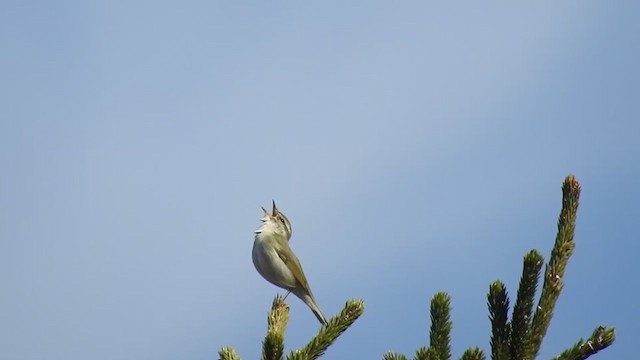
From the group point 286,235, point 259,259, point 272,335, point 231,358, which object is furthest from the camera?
point 286,235

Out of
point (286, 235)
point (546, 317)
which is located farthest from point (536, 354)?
point (286, 235)

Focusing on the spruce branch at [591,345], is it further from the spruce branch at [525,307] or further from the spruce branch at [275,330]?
the spruce branch at [275,330]

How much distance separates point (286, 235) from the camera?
43.7ft

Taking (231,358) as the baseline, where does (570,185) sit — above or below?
above

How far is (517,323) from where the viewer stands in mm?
4723

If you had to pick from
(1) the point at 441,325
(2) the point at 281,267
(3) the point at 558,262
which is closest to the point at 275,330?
(1) the point at 441,325

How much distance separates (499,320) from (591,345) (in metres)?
0.47

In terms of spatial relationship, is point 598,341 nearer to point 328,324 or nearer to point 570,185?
point 570,185

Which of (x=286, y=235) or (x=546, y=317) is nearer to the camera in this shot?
(x=546, y=317)

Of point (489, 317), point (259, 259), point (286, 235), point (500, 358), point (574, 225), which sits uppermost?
point (286, 235)

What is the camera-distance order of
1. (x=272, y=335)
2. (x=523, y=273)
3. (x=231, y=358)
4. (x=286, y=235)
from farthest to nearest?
(x=286, y=235)
(x=523, y=273)
(x=231, y=358)
(x=272, y=335)

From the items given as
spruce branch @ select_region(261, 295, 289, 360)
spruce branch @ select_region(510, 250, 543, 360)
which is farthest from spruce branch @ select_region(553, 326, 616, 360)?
spruce branch @ select_region(261, 295, 289, 360)

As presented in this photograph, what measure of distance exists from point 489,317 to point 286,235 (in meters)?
8.57

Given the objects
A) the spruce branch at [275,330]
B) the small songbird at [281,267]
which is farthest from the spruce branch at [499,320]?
the small songbird at [281,267]
